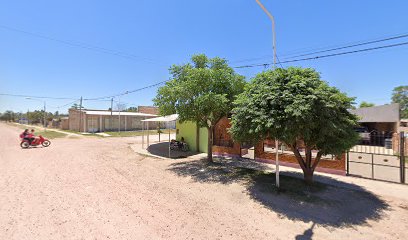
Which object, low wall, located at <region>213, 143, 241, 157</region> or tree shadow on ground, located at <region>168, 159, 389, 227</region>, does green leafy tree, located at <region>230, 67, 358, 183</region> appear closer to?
tree shadow on ground, located at <region>168, 159, 389, 227</region>

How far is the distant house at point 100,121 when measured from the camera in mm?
36375

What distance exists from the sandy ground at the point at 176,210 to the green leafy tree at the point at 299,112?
2.08 m

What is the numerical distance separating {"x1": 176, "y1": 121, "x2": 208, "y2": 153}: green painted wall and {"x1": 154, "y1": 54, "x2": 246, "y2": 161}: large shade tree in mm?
4209

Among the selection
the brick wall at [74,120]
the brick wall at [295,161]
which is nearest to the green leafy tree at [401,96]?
the brick wall at [295,161]

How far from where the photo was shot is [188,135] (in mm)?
18156

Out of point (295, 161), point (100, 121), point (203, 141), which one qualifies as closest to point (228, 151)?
point (203, 141)

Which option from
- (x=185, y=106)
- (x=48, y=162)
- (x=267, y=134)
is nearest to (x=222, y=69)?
(x=185, y=106)

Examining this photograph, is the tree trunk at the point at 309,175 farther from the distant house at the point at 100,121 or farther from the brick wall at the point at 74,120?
the brick wall at the point at 74,120

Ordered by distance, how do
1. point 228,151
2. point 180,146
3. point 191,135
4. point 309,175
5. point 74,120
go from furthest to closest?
point 74,120, point 191,135, point 180,146, point 228,151, point 309,175

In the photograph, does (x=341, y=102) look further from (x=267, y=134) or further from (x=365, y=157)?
(x=365, y=157)

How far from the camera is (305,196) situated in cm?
743

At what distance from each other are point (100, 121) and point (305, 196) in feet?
123

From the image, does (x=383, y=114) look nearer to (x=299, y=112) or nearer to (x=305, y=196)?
(x=305, y=196)

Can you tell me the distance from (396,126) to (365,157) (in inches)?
496
